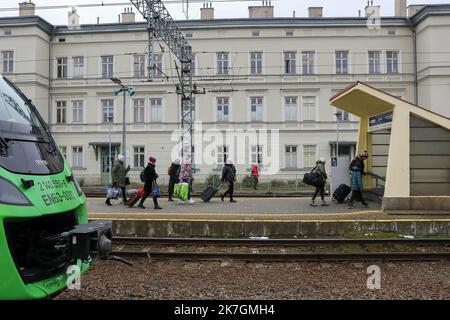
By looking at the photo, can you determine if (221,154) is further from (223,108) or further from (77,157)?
(77,157)

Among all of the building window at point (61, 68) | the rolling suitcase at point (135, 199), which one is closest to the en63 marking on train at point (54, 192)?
the rolling suitcase at point (135, 199)

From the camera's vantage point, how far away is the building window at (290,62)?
125 feet

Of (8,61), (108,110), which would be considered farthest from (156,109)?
(8,61)

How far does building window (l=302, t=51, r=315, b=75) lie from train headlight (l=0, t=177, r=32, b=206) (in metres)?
36.4

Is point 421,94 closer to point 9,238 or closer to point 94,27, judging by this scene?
point 94,27

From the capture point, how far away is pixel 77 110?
39406 millimetres

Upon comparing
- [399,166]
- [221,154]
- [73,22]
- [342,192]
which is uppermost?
[73,22]

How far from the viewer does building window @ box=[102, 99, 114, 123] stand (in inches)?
1526

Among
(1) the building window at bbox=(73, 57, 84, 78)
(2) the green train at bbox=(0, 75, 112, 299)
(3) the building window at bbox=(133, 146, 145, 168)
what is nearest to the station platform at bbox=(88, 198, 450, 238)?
(2) the green train at bbox=(0, 75, 112, 299)

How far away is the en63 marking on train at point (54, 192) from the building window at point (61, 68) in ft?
127

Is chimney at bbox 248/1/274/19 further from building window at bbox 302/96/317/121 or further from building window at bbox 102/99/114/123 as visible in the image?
building window at bbox 102/99/114/123

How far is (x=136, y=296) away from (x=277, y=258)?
323cm

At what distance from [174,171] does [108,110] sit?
25318mm
